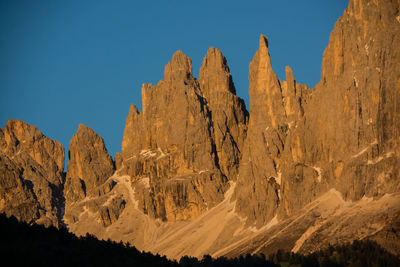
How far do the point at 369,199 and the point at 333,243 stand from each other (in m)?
19.3

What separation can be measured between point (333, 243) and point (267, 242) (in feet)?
80.8

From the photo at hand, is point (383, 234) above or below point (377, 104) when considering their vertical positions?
below

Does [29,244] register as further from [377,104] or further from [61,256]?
[377,104]

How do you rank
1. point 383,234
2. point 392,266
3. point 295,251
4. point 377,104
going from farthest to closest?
1. point 377,104
2. point 295,251
3. point 383,234
4. point 392,266

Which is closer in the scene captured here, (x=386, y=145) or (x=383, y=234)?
(x=383, y=234)

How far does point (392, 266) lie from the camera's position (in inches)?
5851

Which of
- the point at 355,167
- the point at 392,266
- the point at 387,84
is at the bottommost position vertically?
the point at 392,266

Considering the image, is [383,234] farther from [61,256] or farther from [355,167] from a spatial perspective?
[61,256]

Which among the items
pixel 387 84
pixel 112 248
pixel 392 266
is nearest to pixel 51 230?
pixel 112 248

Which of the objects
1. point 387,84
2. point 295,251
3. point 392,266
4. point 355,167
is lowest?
point 392,266

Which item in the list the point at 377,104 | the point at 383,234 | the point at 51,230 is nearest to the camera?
the point at 51,230

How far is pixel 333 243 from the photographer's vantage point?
17688 centimetres

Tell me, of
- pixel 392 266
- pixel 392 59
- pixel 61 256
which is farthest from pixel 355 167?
pixel 61 256

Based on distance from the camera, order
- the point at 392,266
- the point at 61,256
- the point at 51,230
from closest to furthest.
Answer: the point at 61,256, the point at 51,230, the point at 392,266
